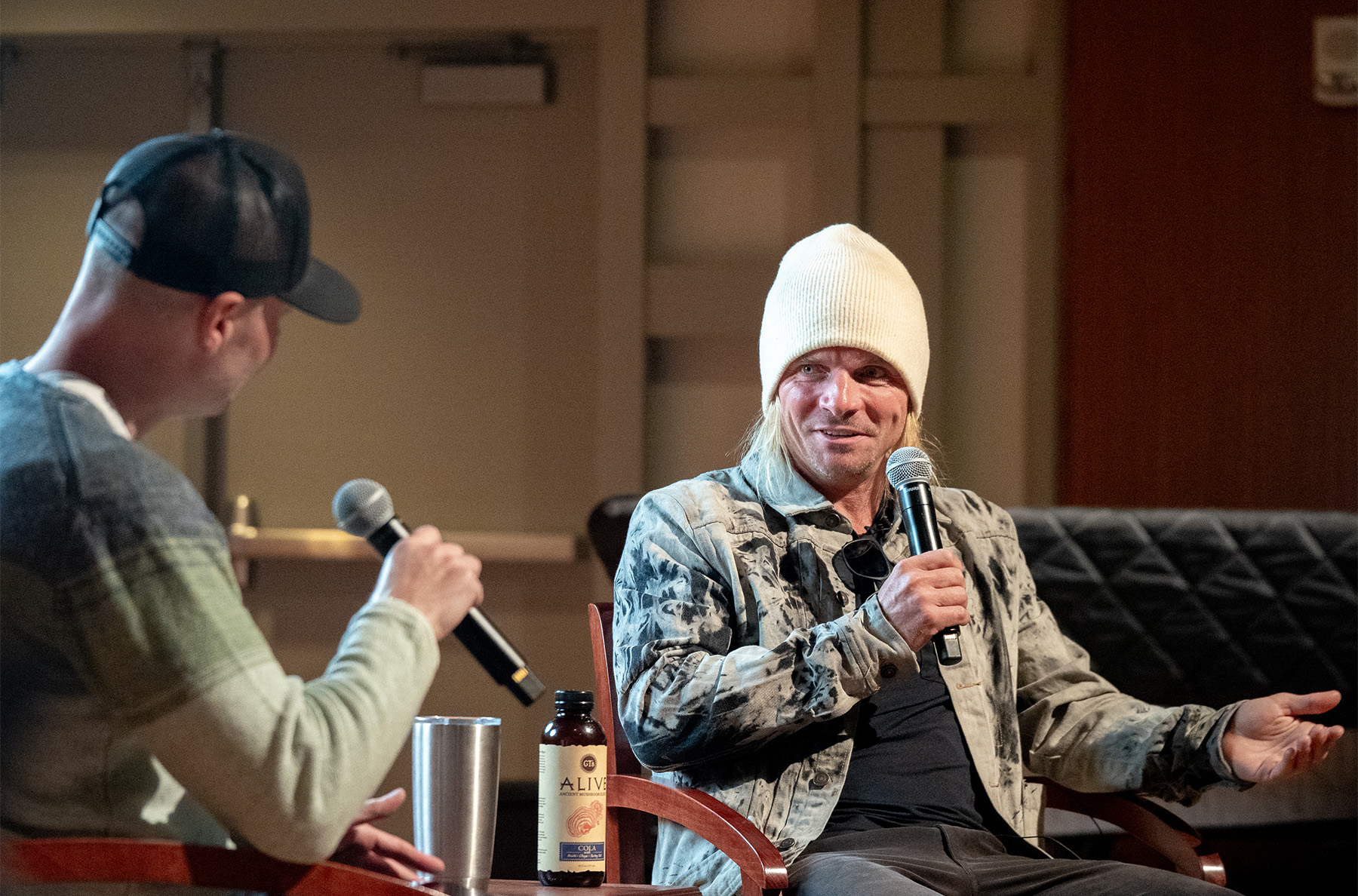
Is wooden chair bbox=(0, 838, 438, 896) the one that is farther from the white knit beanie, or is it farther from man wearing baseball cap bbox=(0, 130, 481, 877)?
the white knit beanie

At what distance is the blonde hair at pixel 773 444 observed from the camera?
2.03m

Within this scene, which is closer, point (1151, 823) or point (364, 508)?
point (364, 508)

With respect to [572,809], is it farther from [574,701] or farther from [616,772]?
[616,772]

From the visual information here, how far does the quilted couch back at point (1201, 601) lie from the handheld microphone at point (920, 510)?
4.51 ft

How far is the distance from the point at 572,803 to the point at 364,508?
54 cm

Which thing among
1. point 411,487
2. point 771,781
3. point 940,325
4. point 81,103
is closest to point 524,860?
point 411,487

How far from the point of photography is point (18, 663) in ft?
3.34

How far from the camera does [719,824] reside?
1648 millimetres

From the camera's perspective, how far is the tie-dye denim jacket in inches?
66.7

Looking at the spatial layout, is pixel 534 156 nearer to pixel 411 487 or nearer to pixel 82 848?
pixel 411 487

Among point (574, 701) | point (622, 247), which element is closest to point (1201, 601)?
point (574, 701)

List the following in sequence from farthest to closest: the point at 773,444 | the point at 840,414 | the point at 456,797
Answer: the point at 773,444 < the point at 840,414 < the point at 456,797

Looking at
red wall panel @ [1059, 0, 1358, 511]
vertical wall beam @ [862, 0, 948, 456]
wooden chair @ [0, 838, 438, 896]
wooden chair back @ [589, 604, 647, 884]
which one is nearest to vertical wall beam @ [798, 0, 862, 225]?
vertical wall beam @ [862, 0, 948, 456]

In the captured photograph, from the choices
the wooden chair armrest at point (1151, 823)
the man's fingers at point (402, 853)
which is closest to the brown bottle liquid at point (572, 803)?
the man's fingers at point (402, 853)
